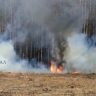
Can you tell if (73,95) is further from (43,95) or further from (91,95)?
(43,95)

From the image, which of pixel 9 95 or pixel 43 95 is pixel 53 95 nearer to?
pixel 43 95

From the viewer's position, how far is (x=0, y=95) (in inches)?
699

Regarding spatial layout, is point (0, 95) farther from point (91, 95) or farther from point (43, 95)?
point (91, 95)

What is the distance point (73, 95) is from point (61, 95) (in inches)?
60.8

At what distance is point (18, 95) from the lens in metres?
16.7

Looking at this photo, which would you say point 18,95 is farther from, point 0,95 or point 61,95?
point 61,95

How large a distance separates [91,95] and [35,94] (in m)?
6.89


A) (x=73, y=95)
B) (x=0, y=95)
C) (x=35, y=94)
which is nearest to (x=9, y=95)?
(x=0, y=95)

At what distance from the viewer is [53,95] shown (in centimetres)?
1695

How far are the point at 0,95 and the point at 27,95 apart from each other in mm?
3523

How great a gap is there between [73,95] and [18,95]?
21.6 feet

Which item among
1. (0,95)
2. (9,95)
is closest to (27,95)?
(9,95)

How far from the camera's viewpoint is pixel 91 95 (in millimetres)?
17484

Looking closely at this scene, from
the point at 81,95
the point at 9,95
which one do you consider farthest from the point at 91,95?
the point at 9,95
